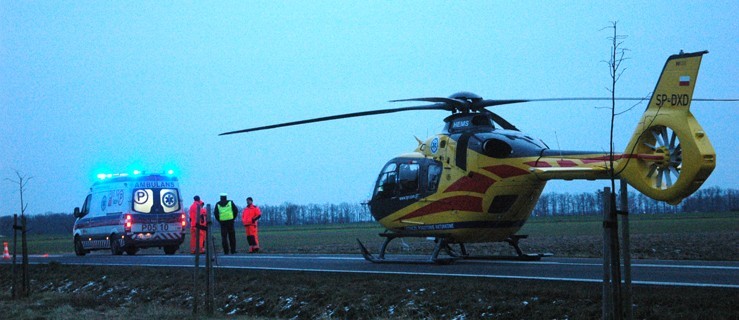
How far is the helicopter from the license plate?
9.83 metres

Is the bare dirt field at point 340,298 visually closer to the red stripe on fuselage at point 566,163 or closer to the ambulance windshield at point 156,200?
the red stripe on fuselage at point 566,163

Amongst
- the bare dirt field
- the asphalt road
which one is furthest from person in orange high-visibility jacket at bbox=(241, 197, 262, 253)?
the bare dirt field

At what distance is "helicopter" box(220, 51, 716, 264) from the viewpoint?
42.8ft

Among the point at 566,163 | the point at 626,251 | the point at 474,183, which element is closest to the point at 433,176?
the point at 474,183

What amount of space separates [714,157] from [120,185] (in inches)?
796

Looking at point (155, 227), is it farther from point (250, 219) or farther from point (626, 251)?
point (626, 251)

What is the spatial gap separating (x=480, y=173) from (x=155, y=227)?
1395 centimetres

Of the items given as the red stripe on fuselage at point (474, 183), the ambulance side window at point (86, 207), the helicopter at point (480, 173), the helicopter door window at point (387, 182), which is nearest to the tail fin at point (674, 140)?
the helicopter at point (480, 173)

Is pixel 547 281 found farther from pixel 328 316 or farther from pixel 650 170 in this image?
pixel 328 316

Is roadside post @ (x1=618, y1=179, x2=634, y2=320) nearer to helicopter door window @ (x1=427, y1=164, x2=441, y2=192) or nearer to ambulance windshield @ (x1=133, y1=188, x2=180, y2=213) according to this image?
helicopter door window @ (x1=427, y1=164, x2=441, y2=192)

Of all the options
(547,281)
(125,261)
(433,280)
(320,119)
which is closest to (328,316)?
(433,280)

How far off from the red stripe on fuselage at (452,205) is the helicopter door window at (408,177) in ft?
1.93

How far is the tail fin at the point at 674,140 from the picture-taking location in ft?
39.2

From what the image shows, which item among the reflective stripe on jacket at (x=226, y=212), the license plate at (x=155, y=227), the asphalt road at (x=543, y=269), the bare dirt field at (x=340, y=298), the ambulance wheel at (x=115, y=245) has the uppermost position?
the reflective stripe on jacket at (x=226, y=212)
